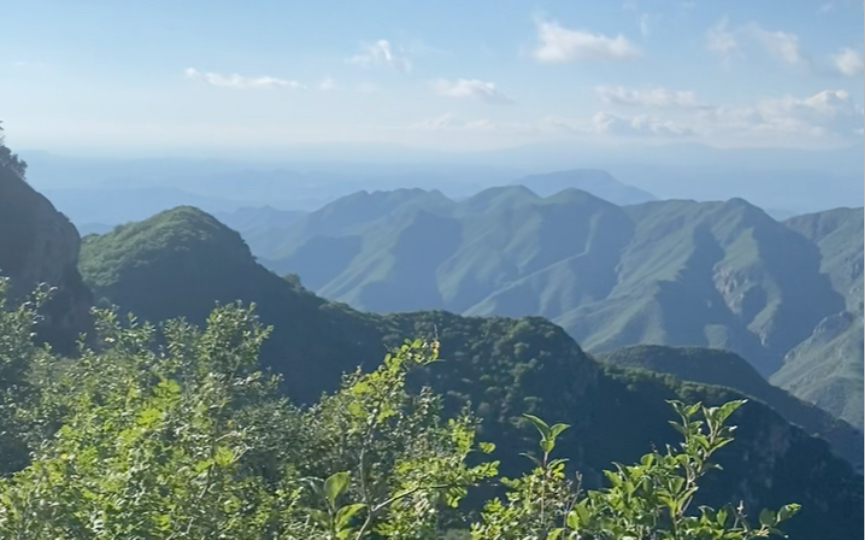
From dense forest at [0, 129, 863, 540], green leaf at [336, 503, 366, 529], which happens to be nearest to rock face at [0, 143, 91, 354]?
dense forest at [0, 129, 863, 540]

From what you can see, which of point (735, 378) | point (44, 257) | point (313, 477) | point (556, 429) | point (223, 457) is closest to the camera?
point (556, 429)

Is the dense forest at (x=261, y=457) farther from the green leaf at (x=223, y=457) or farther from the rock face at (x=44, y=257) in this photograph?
the rock face at (x=44, y=257)

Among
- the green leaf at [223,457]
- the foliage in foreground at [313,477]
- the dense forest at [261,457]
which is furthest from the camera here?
the green leaf at [223,457]

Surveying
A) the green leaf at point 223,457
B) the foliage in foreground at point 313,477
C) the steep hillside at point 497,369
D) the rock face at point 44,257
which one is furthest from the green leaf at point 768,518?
the steep hillside at point 497,369

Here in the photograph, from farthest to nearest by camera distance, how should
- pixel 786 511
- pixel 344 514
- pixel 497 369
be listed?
pixel 497 369 < pixel 786 511 < pixel 344 514

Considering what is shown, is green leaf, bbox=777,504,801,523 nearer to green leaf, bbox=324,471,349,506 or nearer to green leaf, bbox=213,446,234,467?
green leaf, bbox=324,471,349,506

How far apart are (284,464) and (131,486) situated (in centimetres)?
356

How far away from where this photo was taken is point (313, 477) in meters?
7.03

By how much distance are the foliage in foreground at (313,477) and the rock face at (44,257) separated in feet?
120

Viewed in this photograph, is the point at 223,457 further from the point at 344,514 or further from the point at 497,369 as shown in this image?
the point at 497,369

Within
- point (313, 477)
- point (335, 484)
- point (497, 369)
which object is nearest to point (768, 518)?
point (335, 484)

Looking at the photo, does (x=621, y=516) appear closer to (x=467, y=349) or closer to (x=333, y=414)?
(x=333, y=414)

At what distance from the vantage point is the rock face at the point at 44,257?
4578 centimetres

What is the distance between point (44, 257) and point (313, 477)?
47.9m
